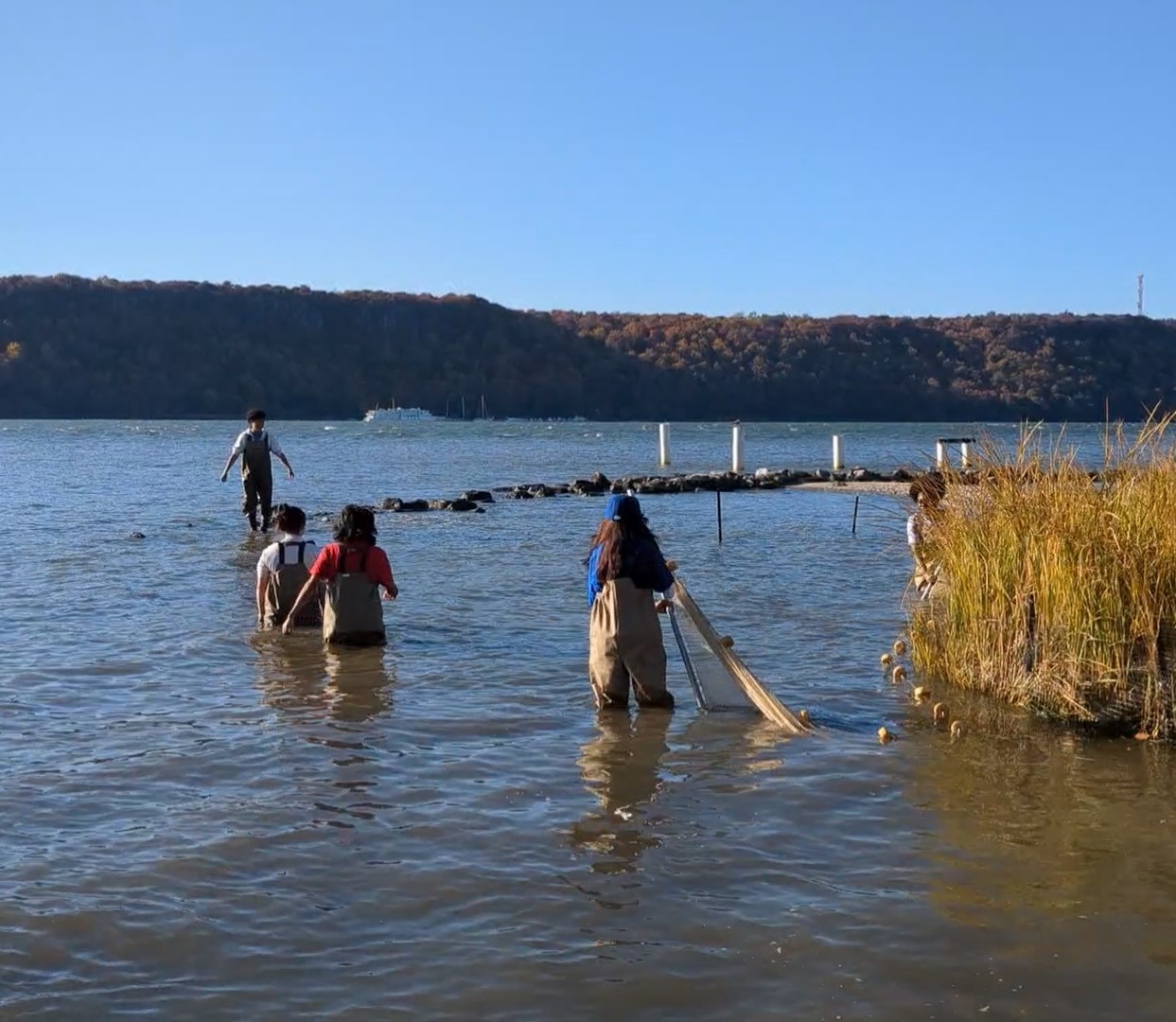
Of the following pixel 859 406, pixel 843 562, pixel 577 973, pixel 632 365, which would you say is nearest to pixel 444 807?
pixel 577 973

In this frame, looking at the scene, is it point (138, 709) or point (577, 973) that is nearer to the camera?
point (577, 973)

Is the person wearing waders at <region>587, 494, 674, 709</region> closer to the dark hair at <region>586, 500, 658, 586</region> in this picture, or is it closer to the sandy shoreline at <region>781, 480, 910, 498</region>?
the dark hair at <region>586, 500, 658, 586</region>

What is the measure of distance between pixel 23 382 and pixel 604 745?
144598 mm

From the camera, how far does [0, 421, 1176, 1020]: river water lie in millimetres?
5066

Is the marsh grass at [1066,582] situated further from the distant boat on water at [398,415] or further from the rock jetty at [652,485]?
the distant boat on water at [398,415]

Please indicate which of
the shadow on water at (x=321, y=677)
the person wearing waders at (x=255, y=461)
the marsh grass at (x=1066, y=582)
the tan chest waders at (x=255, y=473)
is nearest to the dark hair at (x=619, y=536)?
the shadow on water at (x=321, y=677)

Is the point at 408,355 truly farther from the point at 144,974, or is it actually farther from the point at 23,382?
the point at 144,974

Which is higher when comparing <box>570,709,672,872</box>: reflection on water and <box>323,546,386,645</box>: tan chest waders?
<box>323,546,386,645</box>: tan chest waders

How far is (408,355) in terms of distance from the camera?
163m

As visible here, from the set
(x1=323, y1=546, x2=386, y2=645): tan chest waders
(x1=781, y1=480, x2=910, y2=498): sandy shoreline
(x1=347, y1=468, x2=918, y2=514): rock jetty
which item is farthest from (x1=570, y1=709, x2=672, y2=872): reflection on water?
(x1=781, y1=480, x2=910, y2=498): sandy shoreline

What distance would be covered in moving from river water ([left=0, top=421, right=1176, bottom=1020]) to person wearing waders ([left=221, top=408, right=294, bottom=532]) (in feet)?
21.9

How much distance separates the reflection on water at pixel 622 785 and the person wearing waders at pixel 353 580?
2.62 meters

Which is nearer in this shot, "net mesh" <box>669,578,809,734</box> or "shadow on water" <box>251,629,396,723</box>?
"net mesh" <box>669,578,809,734</box>

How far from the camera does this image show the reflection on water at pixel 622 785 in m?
6.52
